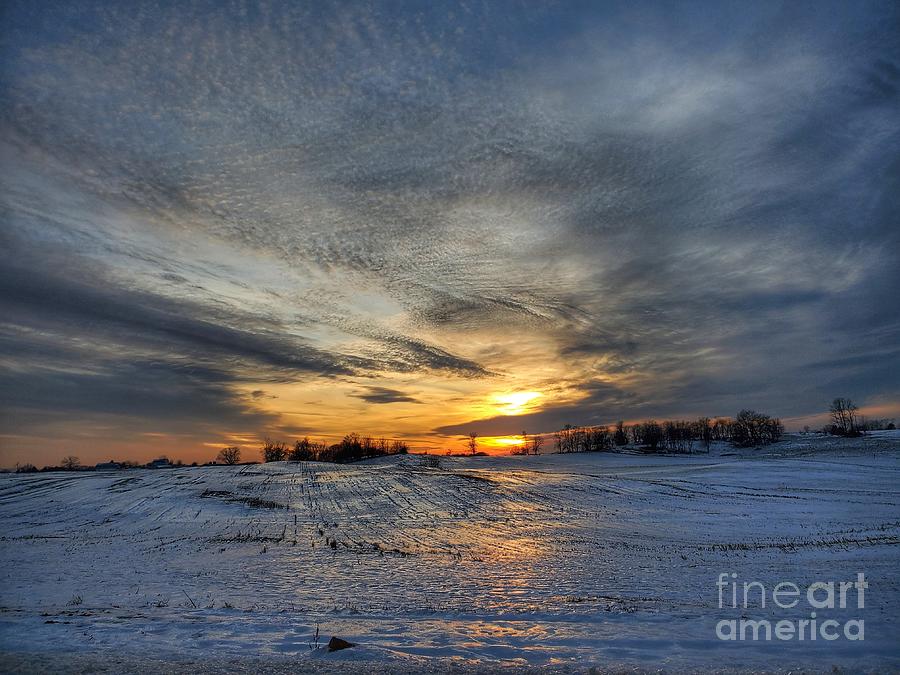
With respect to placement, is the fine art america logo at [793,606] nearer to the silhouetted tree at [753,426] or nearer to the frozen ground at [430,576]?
the frozen ground at [430,576]

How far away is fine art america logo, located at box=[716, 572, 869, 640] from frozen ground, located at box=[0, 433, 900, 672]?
34 cm

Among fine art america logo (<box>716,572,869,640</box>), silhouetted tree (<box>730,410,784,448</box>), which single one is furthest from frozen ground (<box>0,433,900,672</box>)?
silhouetted tree (<box>730,410,784,448</box>)


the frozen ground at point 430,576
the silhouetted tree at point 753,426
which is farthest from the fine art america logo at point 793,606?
the silhouetted tree at point 753,426

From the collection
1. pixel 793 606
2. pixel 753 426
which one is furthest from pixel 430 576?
pixel 753 426

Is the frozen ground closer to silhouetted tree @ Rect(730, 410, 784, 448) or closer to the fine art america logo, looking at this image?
the fine art america logo

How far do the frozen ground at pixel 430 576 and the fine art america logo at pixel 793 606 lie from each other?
342mm

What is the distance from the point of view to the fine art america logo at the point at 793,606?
38.1 ft

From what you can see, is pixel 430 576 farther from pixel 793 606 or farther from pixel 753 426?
pixel 753 426

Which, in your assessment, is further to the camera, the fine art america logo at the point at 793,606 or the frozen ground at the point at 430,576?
the fine art america logo at the point at 793,606

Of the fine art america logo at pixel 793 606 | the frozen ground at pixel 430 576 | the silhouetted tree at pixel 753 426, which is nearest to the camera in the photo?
the frozen ground at pixel 430 576

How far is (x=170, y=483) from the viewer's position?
56719 mm

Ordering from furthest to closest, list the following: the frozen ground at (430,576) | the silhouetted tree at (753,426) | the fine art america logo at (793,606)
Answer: the silhouetted tree at (753,426), the fine art america logo at (793,606), the frozen ground at (430,576)

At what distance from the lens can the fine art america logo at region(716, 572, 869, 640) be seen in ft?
38.1

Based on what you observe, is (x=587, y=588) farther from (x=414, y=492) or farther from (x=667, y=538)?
(x=414, y=492)
